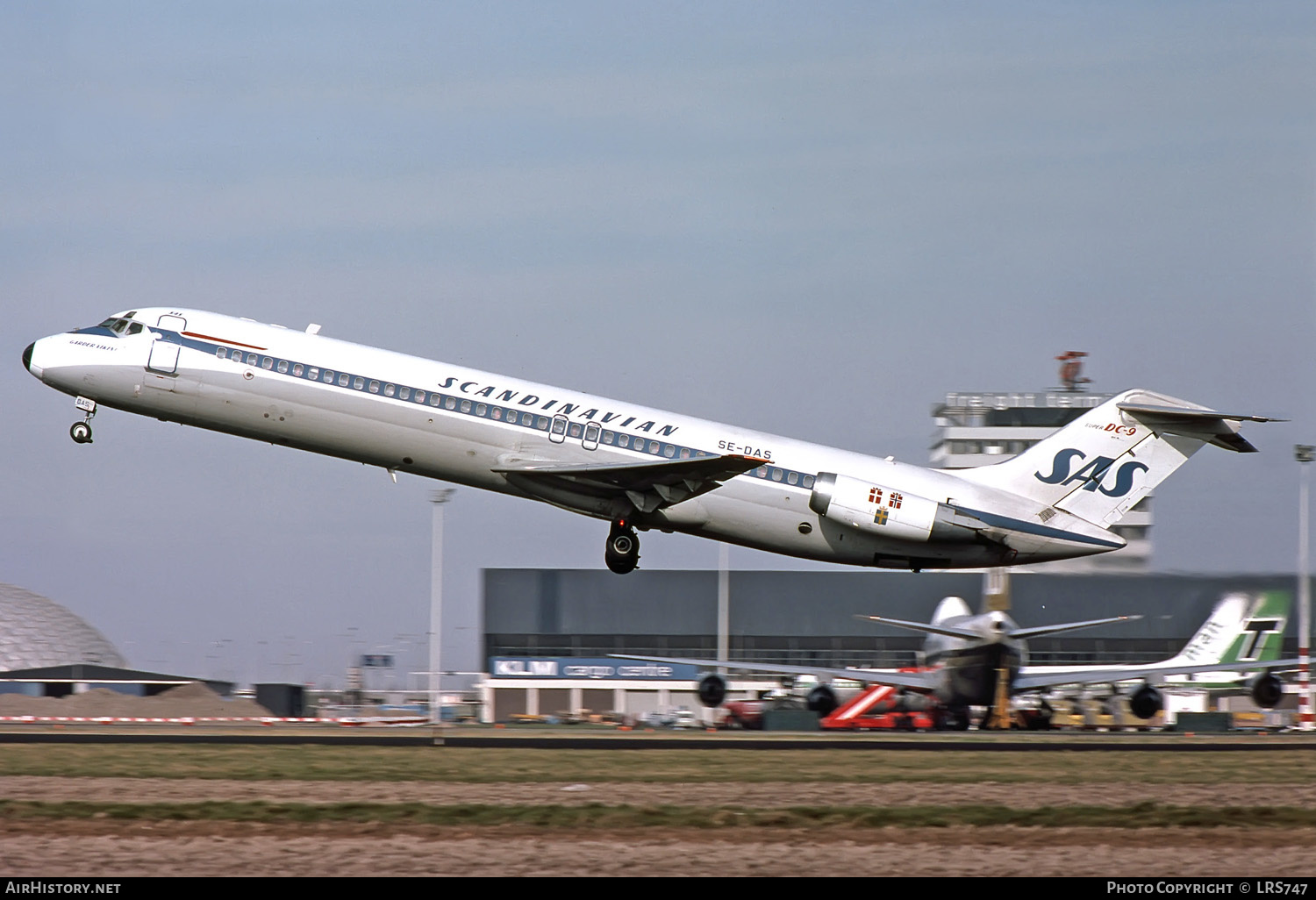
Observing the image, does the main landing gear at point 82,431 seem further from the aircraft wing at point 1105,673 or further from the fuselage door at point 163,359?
the aircraft wing at point 1105,673

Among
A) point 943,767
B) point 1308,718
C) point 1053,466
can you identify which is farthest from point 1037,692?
point 943,767

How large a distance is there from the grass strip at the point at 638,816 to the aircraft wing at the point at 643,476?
9.23 m

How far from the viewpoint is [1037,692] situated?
47094 mm

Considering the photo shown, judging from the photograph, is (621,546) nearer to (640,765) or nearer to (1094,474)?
(640,765)

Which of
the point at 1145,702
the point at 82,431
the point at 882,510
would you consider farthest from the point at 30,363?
the point at 1145,702

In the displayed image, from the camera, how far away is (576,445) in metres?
29.2

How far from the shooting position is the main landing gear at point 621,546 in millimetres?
30525

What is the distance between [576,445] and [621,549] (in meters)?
2.72

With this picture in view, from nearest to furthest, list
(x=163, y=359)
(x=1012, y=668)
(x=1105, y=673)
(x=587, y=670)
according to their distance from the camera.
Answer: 1. (x=163, y=359)
2. (x=1012, y=668)
3. (x=1105, y=673)
4. (x=587, y=670)

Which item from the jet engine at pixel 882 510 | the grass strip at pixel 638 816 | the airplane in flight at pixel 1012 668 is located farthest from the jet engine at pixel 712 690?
the grass strip at pixel 638 816

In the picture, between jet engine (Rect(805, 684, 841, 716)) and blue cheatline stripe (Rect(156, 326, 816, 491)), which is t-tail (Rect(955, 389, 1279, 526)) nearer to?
blue cheatline stripe (Rect(156, 326, 816, 491))

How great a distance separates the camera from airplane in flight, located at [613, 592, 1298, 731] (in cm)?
4447

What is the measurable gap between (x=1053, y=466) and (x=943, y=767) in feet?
26.4

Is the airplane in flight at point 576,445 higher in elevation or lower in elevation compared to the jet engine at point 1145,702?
higher
